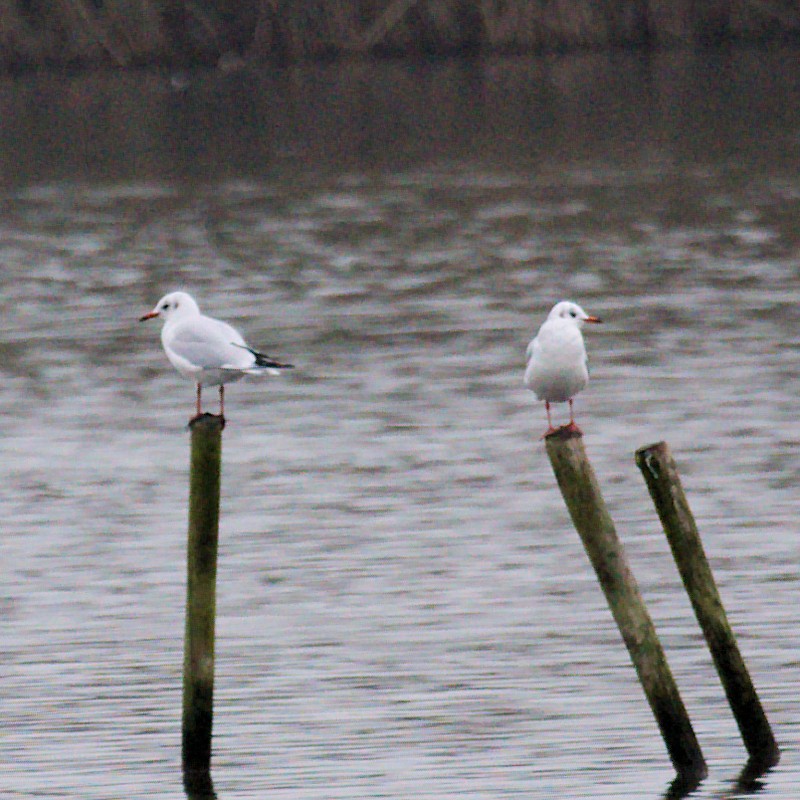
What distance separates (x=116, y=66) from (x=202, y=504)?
64.7 m

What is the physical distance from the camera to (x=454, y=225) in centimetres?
4100

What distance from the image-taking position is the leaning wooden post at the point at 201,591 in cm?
1332

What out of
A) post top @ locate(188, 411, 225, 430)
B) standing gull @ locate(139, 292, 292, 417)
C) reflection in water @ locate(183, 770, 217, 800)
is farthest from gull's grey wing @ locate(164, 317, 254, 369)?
reflection in water @ locate(183, 770, 217, 800)

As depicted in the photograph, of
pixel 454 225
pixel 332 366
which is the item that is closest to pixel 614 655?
pixel 332 366

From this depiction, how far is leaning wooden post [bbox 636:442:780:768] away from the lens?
517 inches

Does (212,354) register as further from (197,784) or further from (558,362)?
(197,784)

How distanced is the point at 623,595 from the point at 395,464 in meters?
9.49

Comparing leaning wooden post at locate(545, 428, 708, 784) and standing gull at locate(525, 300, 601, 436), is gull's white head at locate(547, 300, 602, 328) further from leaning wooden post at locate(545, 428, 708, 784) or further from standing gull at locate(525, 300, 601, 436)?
leaning wooden post at locate(545, 428, 708, 784)

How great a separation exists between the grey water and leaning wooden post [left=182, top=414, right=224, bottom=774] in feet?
1.01

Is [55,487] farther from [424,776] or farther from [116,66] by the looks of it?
[116,66]

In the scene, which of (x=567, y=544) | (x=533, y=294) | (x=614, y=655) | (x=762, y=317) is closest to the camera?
(x=614, y=655)

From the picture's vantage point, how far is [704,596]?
44.4 feet

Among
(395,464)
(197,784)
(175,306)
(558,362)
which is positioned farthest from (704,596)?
(395,464)

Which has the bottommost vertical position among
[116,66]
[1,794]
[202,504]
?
[1,794]
